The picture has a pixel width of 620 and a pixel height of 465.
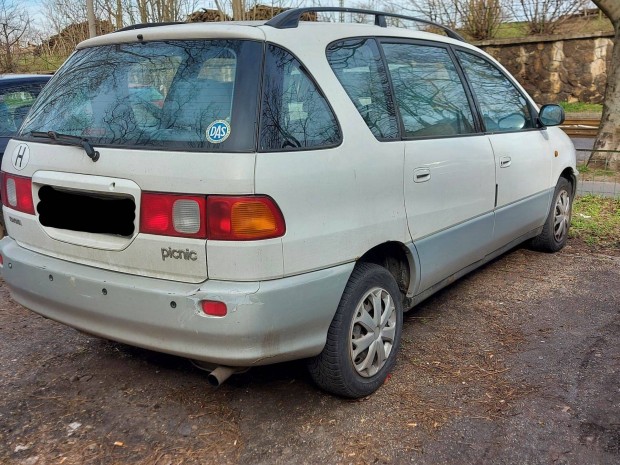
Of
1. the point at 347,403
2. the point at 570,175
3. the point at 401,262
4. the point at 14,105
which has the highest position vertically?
the point at 14,105

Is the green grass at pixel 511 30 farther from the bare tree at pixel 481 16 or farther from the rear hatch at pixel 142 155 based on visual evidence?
the rear hatch at pixel 142 155

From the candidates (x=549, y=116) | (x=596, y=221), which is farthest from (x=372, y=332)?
(x=596, y=221)

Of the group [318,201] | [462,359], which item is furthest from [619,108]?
[318,201]

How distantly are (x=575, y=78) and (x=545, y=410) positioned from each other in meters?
21.4

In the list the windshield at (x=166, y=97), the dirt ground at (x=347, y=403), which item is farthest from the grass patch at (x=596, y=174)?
the windshield at (x=166, y=97)

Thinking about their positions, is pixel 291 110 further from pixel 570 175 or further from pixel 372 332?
pixel 570 175

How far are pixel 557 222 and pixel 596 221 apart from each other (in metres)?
1.30

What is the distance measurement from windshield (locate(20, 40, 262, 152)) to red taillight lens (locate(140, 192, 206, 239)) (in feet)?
0.73

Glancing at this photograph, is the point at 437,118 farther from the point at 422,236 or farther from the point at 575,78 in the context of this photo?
the point at 575,78

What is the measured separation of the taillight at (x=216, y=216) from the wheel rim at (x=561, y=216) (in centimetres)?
373

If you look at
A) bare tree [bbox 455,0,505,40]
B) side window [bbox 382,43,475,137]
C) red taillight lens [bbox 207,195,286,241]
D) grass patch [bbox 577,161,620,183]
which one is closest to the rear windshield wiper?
red taillight lens [bbox 207,195,286,241]

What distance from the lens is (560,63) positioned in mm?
21906

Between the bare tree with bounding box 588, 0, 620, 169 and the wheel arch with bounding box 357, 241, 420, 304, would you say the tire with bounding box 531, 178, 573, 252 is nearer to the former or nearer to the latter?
the wheel arch with bounding box 357, 241, 420, 304

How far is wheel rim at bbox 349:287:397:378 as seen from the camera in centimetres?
304
